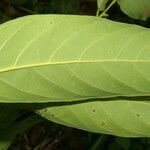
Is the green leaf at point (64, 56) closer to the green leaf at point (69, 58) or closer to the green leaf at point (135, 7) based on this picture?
the green leaf at point (69, 58)

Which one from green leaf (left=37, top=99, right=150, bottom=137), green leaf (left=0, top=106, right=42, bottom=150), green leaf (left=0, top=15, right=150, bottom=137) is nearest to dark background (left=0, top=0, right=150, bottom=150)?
green leaf (left=0, top=106, right=42, bottom=150)

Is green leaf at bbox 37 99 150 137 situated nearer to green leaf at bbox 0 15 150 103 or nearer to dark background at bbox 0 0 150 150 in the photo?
green leaf at bbox 0 15 150 103

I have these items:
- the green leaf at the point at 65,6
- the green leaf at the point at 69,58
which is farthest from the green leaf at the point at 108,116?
the green leaf at the point at 65,6

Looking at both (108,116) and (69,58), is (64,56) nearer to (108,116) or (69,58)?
(69,58)

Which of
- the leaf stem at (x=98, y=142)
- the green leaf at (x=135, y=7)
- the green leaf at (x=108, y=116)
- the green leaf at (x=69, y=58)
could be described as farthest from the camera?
the leaf stem at (x=98, y=142)

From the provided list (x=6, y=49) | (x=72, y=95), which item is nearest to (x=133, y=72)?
(x=72, y=95)
